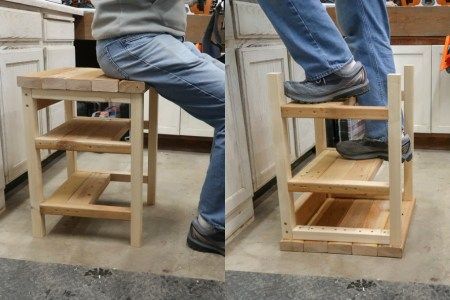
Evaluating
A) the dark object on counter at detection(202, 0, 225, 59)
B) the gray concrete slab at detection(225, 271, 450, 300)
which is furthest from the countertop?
the gray concrete slab at detection(225, 271, 450, 300)

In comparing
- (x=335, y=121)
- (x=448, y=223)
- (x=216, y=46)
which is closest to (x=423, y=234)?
(x=448, y=223)

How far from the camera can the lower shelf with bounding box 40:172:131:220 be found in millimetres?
894

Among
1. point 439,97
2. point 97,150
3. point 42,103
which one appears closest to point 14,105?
point 42,103

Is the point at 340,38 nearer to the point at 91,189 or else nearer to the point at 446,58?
the point at 446,58

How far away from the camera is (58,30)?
88 cm

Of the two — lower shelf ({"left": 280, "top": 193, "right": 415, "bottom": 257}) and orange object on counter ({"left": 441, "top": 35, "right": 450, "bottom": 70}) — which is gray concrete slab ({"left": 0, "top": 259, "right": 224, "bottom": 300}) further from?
orange object on counter ({"left": 441, "top": 35, "right": 450, "bottom": 70})

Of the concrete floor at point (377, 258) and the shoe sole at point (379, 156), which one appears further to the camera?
the shoe sole at point (379, 156)

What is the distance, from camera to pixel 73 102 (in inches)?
35.9

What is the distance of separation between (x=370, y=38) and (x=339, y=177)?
0.25m

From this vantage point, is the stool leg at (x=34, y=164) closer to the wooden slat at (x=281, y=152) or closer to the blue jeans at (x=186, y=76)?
the blue jeans at (x=186, y=76)

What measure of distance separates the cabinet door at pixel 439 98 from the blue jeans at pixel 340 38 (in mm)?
96

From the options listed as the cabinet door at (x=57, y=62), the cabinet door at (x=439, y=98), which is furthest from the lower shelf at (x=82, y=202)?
the cabinet door at (x=439, y=98)

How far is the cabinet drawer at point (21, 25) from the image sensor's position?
0.86 meters

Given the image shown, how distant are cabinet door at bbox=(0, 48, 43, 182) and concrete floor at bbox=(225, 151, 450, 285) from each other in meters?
0.39
